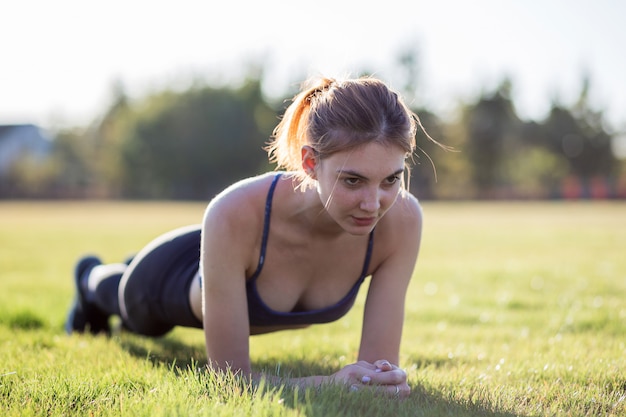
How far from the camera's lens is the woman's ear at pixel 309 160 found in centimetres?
314

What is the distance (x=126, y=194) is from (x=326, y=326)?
59552mm

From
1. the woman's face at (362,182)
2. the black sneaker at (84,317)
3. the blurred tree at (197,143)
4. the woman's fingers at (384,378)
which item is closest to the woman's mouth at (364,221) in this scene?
the woman's face at (362,182)

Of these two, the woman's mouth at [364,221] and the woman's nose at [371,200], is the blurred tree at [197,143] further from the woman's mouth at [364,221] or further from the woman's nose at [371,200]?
the woman's nose at [371,200]

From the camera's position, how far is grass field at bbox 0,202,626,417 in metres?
2.72

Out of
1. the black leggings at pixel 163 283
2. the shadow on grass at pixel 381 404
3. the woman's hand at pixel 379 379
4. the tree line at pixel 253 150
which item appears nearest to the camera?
the shadow on grass at pixel 381 404

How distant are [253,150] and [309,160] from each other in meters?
58.2

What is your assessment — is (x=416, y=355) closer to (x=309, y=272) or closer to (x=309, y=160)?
(x=309, y=272)

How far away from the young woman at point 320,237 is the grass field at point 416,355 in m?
0.26

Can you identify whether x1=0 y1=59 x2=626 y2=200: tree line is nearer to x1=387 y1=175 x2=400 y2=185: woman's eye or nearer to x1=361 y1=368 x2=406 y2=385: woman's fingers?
x1=387 y1=175 x2=400 y2=185: woman's eye

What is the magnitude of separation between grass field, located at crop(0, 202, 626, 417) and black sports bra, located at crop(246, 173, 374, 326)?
0.95ft

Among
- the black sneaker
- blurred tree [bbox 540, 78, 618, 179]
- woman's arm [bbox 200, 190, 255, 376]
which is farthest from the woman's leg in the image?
blurred tree [bbox 540, 78, 618, 179]

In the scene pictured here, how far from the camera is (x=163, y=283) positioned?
14.5 ft

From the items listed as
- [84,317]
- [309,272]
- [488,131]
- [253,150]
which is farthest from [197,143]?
[309,272]

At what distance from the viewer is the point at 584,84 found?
214 ft
